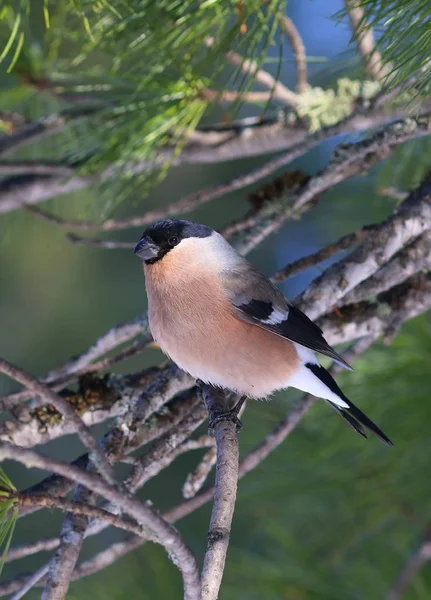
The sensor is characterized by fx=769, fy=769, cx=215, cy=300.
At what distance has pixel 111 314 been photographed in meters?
5.53

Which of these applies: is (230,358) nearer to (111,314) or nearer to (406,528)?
(406,528)

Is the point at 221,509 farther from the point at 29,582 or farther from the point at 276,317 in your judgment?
the point at 276,317

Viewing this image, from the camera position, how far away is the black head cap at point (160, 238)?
7.99 ft

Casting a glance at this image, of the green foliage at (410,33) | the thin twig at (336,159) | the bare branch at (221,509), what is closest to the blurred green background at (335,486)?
the thin twig at (336,159)

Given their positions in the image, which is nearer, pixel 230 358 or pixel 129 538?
pixel 129 538

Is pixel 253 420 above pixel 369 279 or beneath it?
beneath

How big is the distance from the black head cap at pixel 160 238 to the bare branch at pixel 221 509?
0.70 m

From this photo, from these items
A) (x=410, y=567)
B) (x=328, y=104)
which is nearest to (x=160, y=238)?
(x=328, y=104)

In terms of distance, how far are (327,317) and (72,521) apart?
113 centimetres

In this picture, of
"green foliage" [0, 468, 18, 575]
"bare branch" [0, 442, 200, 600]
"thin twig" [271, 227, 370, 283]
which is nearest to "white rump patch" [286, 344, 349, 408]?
"thin twig" [271, 227, 370, 283]

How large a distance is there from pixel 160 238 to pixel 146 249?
0.06 metres

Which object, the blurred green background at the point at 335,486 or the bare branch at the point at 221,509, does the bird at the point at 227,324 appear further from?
the blurred green background at the point at 335,486

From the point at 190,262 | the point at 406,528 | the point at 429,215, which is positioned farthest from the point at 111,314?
the point at 429,215

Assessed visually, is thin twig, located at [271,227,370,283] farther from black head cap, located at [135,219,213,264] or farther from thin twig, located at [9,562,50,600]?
thin twig, located at [9,562,50,600]
